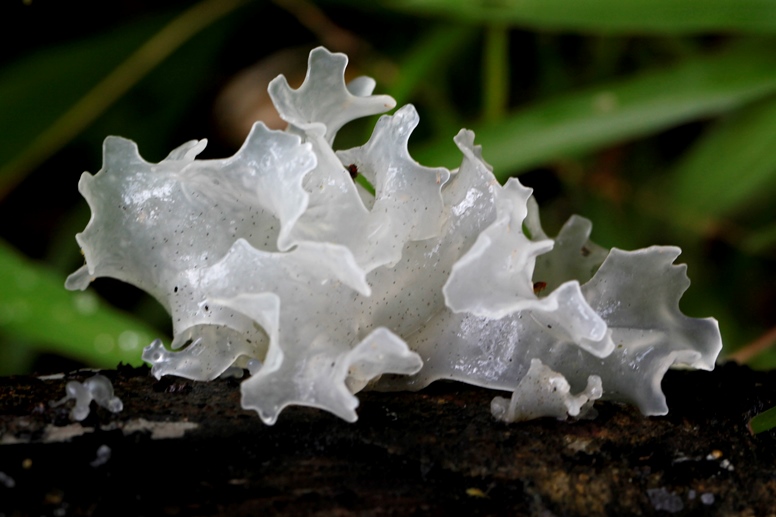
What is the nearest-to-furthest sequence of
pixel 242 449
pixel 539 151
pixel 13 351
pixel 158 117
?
pixel 242 449
pixel 539 151
pixel 13 351
pixel 158 117

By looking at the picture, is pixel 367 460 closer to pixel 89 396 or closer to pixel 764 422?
pixel 89 396

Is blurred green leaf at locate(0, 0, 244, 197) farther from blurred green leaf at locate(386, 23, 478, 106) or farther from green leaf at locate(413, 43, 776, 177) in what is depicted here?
green leaf at locate(413, 43, 776, 177)

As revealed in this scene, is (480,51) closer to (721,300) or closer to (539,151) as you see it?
(539,151)

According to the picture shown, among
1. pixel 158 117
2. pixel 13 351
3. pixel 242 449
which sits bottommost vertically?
pixel 242 449

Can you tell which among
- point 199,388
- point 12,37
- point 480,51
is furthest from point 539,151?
point 12,37

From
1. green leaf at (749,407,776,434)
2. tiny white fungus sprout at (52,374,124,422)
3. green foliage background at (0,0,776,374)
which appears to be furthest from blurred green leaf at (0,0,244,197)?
green leaf at (749,407,776,434)
